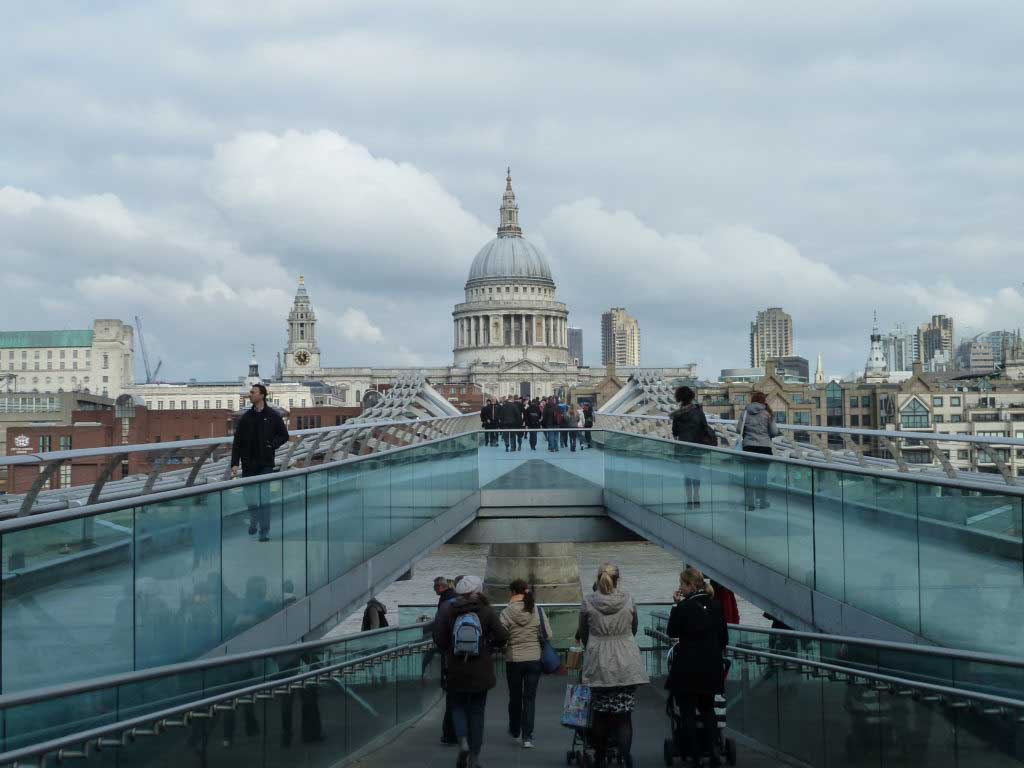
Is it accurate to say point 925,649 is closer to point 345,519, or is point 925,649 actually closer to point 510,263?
point 345,519

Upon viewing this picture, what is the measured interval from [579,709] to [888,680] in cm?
221

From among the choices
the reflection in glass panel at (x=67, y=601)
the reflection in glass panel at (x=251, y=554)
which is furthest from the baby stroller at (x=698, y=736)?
the reflection in glass panel at (x=67, y=601)

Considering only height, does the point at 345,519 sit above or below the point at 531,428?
below

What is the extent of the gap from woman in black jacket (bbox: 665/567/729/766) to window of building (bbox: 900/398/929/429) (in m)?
92.9

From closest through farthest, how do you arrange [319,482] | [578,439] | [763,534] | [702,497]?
[319,482], [763,534], [702,497], [578,439]

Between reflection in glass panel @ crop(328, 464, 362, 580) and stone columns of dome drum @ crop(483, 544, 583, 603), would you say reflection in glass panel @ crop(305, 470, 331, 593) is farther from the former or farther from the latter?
stone columns of dome drum @ crop(483, 544, 583, 603)

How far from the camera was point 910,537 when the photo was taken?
307 inches

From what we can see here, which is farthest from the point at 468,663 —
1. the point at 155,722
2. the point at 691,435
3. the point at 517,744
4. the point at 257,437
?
the point at 691,435

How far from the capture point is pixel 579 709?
8.40 m

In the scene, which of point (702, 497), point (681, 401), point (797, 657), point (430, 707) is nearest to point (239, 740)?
point (797, 657)

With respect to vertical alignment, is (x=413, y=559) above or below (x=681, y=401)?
below

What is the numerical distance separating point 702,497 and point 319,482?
14.9ft

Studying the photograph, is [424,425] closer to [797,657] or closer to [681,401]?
[681,401]

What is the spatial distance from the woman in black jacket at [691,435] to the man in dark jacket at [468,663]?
207 inches
